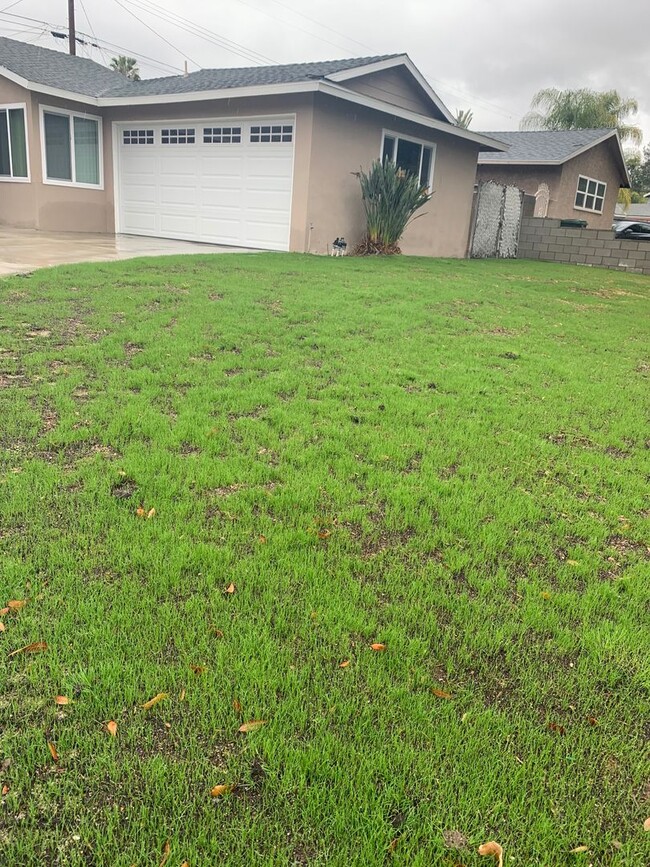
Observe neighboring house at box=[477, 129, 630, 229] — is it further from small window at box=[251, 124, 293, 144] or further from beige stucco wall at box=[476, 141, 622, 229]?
small window at box=[251, 124, 293, 144]

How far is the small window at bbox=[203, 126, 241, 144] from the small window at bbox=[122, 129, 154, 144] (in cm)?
187

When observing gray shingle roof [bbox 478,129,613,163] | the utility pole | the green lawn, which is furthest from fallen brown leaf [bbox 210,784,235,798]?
the utility pole

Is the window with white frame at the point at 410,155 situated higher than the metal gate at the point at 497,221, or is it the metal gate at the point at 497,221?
the window with white frame at the point at 410,155

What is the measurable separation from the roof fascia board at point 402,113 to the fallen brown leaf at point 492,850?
1315 cm

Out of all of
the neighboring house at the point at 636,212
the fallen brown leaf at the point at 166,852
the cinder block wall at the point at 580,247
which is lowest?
the fallen brown leaf at the point at 166,852

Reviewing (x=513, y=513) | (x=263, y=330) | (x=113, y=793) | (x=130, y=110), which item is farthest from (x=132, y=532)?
(x=130, y=110)

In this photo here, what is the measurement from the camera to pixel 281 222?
551 inches

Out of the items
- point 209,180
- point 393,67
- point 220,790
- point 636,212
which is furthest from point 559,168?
point 220,790

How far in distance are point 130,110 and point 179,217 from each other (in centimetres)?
292

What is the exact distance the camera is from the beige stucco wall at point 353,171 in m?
13.5

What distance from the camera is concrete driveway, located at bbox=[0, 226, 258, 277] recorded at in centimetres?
987

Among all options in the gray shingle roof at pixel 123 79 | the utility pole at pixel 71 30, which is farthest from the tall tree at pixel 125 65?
the gray shingle roof at pixel 123 79

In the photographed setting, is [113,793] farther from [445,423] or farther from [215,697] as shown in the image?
[445,423]

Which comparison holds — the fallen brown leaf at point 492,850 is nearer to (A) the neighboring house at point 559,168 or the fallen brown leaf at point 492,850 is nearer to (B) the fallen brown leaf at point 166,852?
(B) the fallen brown leaf at point 166,852
